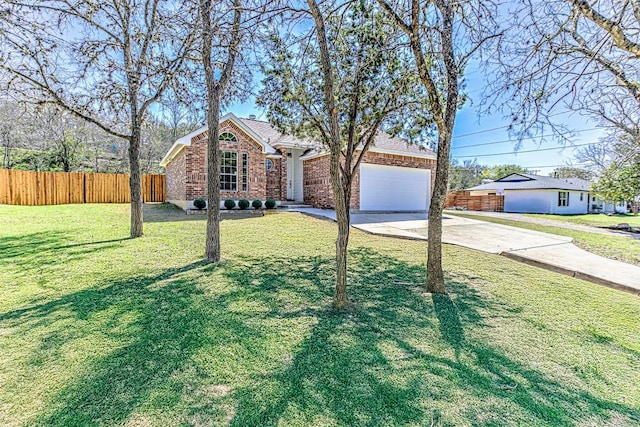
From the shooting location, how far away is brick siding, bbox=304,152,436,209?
15.2 meters

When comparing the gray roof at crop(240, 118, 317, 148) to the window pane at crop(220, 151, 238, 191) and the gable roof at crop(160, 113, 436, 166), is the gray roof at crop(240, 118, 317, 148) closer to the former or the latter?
the gable roof at crop(160, 113, 436, 166)

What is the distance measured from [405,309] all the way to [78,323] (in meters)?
3.89

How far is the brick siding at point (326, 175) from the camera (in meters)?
15.2

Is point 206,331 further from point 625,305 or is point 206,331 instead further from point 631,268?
point 631,268

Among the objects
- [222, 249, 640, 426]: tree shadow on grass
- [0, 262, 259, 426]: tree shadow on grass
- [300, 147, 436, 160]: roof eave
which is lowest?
[222, 249, 640, 426]: tree shadow on grass

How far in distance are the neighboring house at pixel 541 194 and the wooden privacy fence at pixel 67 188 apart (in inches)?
1244

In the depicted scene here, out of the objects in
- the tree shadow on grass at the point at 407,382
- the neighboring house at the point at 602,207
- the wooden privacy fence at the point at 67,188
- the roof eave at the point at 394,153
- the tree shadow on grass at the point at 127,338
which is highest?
the roof eave at the point at 394,153

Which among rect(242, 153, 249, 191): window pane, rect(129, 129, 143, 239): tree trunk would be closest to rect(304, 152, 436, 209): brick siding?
rect(242, 153, 249, 191): window pane

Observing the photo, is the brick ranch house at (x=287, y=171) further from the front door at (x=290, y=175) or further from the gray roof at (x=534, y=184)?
the gray roof at (x=534, y=184)

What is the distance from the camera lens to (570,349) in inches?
126

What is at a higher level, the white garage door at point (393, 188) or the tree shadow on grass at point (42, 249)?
the white garage door at point (393, 188)

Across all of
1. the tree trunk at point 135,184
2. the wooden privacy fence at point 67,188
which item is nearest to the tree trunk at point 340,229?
the tree trunk at point 135,184

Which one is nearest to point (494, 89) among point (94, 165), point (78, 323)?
point (78, 323)

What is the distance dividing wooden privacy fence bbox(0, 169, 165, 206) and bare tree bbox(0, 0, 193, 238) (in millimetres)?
11855
